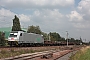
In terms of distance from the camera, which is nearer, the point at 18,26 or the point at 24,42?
the point at 24,42

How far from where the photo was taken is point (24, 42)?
143 feet

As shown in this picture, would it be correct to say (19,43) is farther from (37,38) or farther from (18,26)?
(18,26)

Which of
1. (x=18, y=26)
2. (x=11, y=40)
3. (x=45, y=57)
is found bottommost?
(x=45, y=57)

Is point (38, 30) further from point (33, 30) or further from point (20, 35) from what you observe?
point (20, 35)

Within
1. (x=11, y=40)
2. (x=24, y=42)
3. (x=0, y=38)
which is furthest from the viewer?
(x=0, y=38)

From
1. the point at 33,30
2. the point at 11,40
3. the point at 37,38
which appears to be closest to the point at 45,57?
the point at 11,40

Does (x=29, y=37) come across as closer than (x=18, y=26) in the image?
Yes

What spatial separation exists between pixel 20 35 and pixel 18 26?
37.1m

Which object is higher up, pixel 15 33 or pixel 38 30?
pixel 38 30

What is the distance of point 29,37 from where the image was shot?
47344 millimetres

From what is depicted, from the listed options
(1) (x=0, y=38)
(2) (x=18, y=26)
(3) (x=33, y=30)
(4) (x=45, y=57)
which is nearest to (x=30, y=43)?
(1) (x=0, y=38)

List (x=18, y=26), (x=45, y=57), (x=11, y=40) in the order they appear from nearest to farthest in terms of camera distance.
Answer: (x=45, y=57), (x=11, y=40), (x=18, y=26)

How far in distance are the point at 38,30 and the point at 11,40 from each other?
7288 cm

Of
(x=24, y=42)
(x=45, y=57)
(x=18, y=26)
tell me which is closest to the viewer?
(x=45, y=57)
